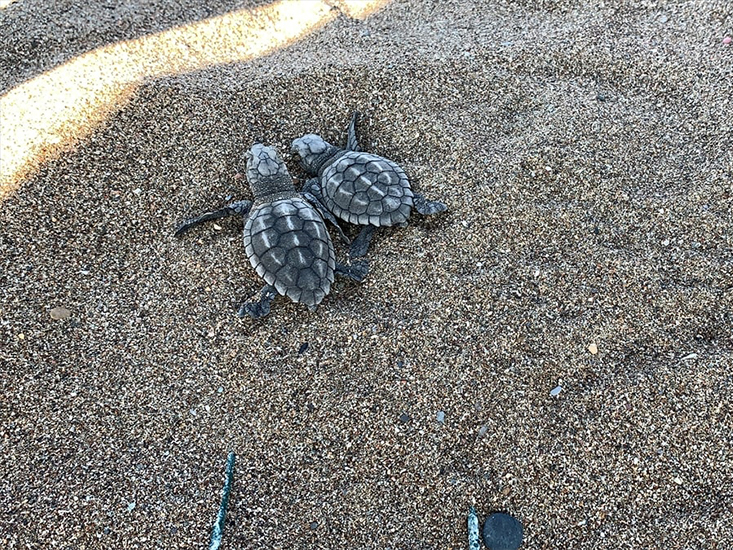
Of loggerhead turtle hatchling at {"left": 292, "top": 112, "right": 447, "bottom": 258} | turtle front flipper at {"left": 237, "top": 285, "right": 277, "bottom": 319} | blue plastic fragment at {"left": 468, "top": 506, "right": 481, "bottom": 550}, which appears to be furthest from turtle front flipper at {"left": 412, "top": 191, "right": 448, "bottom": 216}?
blue plastic fragment at {"left": 468, "top": 506, "right": 481, "bottom": 550}

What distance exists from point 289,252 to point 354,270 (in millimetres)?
401

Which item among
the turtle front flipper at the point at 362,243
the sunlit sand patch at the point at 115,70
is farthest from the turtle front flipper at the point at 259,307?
the sunlit sand patch at the point at 115,70

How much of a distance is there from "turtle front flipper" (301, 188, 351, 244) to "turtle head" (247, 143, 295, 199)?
0.40 ft

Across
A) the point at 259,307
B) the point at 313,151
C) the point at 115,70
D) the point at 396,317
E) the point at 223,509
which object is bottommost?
the point at 223,509

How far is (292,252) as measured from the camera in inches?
110

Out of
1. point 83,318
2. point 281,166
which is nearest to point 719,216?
point 281,166

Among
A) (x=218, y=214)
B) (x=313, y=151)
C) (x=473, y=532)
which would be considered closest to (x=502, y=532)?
(x=473, y=532)

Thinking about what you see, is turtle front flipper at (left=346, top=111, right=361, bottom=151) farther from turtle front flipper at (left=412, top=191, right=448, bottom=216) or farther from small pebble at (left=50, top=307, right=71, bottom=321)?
small pebble at (left=50, top=307, right=71, bottom=321)

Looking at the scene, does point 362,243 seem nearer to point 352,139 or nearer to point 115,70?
point 352,139

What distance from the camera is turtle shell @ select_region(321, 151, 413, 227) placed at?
10.1ft

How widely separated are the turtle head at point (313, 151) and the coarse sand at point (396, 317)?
0.24 m

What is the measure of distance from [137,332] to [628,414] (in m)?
2.56

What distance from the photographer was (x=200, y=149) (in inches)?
138

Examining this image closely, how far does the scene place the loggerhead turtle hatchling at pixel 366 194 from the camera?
3.08 metres
